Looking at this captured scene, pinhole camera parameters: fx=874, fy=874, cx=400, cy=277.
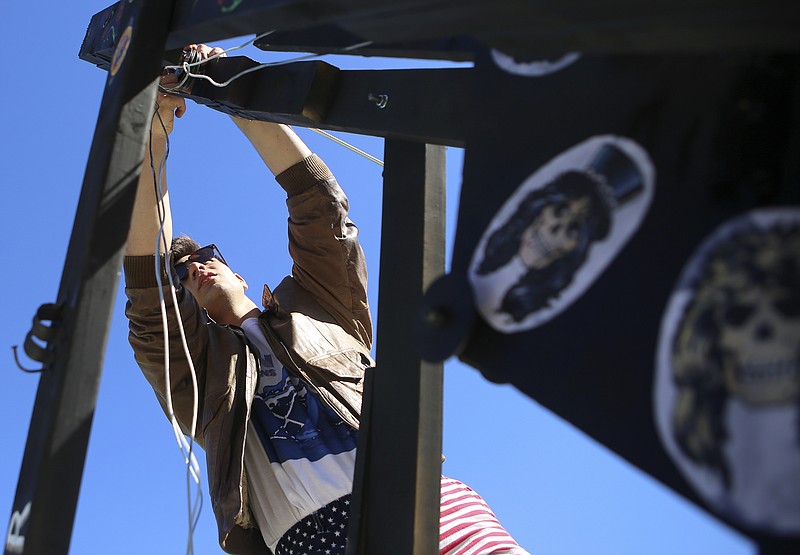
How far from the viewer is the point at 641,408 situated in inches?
33.1

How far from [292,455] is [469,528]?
1.34 feet

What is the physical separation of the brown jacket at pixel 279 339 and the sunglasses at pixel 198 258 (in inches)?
11.0

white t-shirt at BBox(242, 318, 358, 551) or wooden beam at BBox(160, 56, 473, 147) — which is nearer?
wooden beam at BBox(160, 56, 473, 147)

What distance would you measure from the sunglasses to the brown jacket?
0.28 metres

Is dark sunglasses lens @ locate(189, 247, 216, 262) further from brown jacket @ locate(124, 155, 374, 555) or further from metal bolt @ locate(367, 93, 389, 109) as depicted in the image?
metal bolt @ locate(367, 93, 389, 109)

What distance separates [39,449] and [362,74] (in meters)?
0.85

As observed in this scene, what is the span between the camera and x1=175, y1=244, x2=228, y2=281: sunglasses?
2451 mm

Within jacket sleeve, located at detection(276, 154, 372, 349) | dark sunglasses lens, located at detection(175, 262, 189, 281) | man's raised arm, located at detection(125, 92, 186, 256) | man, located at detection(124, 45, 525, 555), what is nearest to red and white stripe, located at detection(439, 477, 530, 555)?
man, located at detection(124, 45, 525, 555)

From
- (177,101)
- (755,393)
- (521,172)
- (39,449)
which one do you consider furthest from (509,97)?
(177,101)

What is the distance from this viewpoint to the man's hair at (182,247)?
2.51 metres

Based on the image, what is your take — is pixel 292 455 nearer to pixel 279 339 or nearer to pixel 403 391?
pixel 279 339

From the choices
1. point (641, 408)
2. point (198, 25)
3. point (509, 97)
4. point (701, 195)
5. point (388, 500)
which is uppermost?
point (198, 25)

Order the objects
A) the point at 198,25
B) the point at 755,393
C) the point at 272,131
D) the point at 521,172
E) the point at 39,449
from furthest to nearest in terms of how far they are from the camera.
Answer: the point at 272,131 → the point at 198,25 → the point at 39,449 → the point at 521,172 → the point at 755,393

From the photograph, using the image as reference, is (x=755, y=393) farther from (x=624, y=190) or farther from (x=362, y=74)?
(x=362, y=74)
